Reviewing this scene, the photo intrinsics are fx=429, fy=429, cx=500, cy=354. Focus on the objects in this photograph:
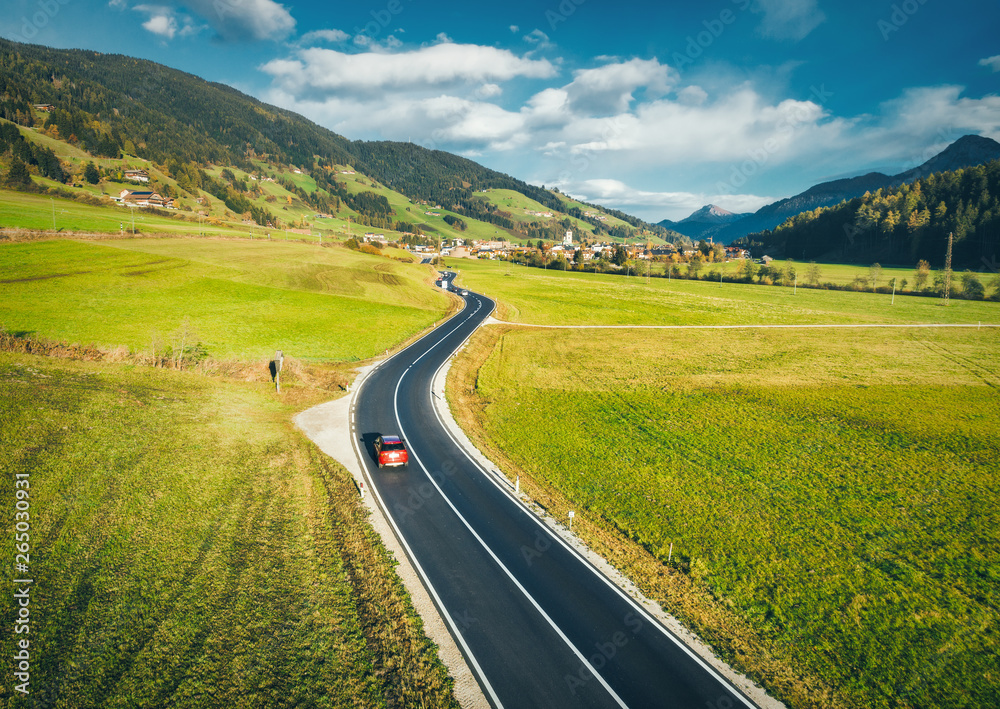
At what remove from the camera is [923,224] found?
15400 centimetres

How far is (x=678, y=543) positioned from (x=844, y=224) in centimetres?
22238

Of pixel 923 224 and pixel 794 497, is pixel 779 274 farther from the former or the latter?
pixel 794 497

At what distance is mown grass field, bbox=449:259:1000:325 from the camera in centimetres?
8512

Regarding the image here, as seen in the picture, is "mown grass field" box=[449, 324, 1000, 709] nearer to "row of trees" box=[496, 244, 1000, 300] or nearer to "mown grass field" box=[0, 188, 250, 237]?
"row of trees" box=[496, 244, 1000, 300]

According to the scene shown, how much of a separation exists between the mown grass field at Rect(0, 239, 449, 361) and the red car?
25315 millimetres

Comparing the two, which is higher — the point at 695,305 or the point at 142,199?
the point at 142,199

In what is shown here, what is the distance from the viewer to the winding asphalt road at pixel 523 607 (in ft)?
43.5

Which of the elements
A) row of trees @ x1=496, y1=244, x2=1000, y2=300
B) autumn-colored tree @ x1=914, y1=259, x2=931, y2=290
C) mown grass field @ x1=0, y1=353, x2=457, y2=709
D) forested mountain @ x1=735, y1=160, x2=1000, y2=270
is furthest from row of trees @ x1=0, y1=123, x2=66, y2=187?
forested mountain @ x1=735, y1=160, x2=1000, y2=270

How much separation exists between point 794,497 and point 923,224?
19445 cm

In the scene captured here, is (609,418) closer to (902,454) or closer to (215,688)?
(902,454)

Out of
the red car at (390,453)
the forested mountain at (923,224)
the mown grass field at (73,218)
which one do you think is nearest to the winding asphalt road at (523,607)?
the red car at (390,453)

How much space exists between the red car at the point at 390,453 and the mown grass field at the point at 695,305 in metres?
53.3

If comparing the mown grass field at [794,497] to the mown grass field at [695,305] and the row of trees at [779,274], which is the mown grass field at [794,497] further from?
the row of trees at [779,274]

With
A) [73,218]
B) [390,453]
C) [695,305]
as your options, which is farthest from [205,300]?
[695,305]
